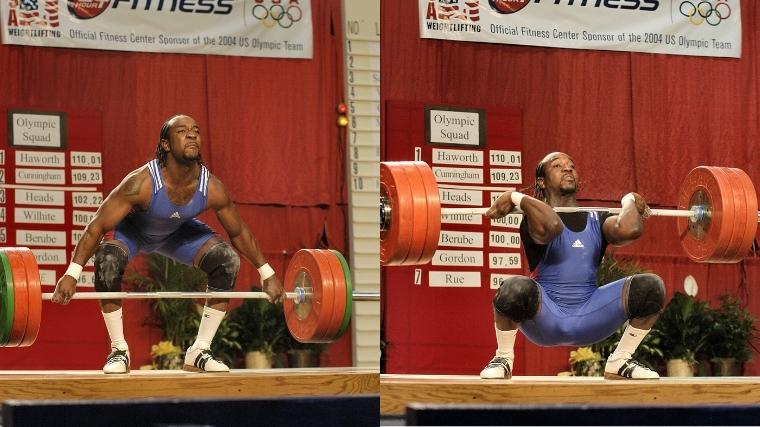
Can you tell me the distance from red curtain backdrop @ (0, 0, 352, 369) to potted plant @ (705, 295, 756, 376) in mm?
1152

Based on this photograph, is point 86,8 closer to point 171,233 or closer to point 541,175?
point 171,233

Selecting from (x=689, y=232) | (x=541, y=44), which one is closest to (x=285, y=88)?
(x=541, y=44)

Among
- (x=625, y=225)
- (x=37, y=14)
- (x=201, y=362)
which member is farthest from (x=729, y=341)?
(x=37, y=14)

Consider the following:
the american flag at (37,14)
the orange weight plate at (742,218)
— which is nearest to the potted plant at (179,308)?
the american flag at (37,14)

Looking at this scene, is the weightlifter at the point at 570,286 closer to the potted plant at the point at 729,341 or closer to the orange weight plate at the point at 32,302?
the potted plant at the point at 729,341

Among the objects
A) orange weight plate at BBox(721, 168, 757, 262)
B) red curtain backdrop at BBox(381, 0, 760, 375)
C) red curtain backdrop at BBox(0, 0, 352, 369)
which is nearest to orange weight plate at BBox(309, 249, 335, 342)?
red curtain backdrop at BBox(0, 0, 352, 369)

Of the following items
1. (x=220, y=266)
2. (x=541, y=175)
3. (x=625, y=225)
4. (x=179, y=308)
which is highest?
(x=541, y=175)

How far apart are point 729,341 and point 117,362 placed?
70.1 inches

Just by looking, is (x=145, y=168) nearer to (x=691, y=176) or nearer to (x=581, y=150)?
(x=581, y=150)

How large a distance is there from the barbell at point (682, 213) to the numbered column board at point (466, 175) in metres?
0.07

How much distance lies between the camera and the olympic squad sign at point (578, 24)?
333cm

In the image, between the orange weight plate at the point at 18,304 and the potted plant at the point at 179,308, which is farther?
the potted plant at the point at 179,308

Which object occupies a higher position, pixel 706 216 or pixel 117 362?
pixel 706 216

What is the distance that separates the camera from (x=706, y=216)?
3.30 metres
